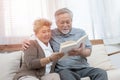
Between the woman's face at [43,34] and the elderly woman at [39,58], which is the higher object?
the woman's face at [43,34]

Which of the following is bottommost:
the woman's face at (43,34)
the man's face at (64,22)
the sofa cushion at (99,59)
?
the sofa cushion at (99,59)

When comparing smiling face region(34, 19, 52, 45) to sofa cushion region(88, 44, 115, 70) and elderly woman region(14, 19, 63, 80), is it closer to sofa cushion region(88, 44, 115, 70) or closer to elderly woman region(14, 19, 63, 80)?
elderly woman region(14, 19, 63, 80)

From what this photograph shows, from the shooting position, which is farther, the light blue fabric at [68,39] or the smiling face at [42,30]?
the light blue fabric at [68,39]

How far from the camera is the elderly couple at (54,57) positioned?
72.1 inches

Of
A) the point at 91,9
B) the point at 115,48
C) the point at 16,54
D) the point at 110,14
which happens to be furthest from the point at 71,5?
the point at 16,54

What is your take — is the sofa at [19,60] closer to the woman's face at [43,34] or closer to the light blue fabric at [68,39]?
the light blue fabric at [68,39]

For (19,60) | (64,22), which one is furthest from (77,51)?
(19,60)

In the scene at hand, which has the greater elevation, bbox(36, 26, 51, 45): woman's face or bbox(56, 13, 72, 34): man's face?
bbox(56, 13, 72, 34): man's face

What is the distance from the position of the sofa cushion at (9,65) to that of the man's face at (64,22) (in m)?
0.51

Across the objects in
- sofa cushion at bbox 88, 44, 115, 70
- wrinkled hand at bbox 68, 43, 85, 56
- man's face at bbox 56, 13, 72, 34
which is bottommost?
sofa cushion at bbox 88, 44, 115, 70

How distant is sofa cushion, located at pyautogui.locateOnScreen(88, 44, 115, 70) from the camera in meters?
2.45

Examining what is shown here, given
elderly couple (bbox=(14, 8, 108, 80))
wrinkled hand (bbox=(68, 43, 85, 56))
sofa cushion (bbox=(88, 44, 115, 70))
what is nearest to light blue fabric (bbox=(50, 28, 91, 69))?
elderly couple (bbox=(14, 8, 108, 80))

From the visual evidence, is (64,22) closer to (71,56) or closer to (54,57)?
(71,56)

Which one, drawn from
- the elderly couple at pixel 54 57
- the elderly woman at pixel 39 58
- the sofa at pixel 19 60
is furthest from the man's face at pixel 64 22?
the sofa at pixel 19 60
